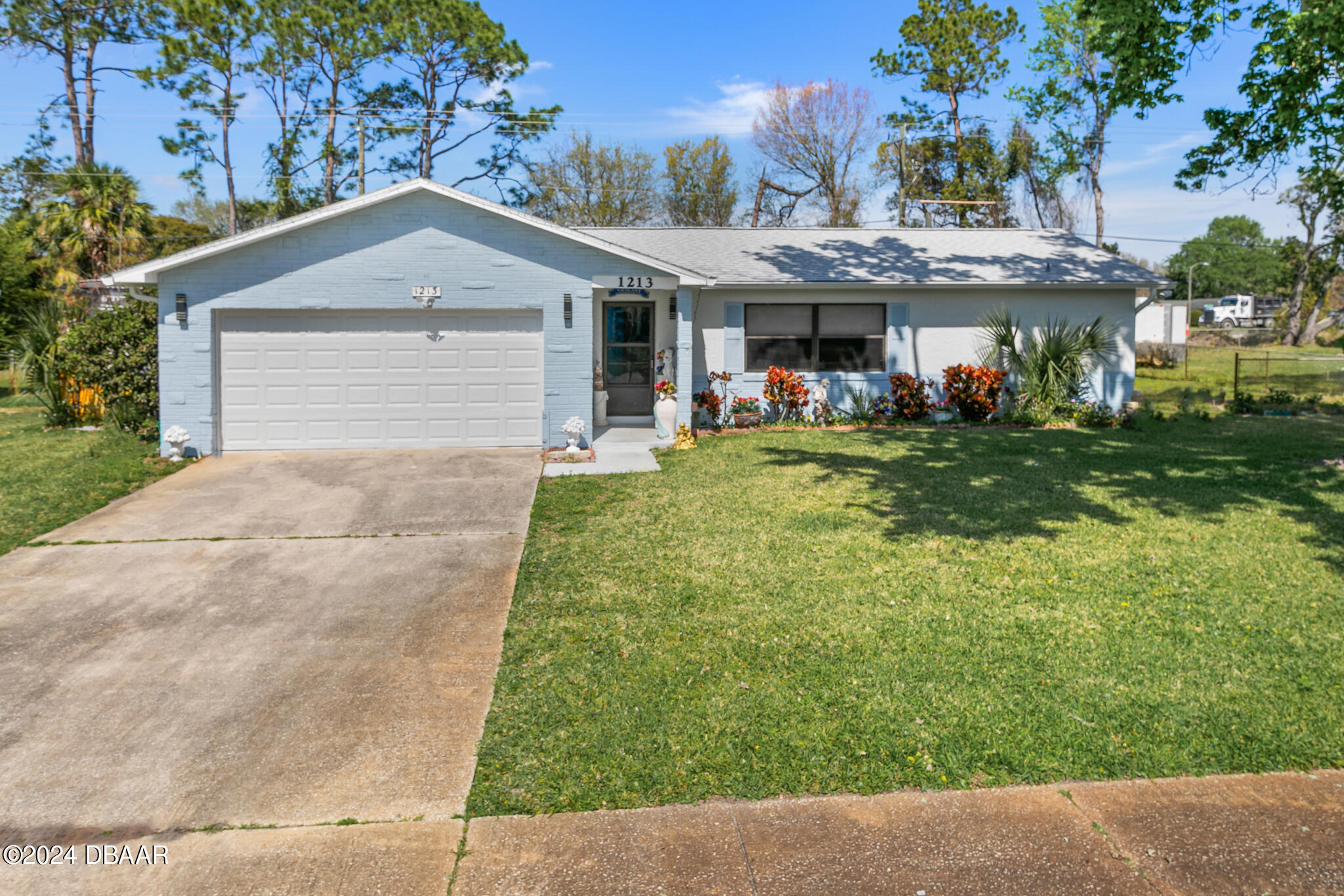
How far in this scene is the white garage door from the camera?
12.8 metres

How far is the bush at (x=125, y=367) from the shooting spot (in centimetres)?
1366

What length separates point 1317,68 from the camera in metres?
11.7

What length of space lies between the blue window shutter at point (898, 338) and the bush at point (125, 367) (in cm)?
1228

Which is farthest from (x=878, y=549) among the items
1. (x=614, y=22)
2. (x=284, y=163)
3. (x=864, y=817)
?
(x=284, y=163)

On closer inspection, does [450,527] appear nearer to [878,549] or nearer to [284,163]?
[878,549]

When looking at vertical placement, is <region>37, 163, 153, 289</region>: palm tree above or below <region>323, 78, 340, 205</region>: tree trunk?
below

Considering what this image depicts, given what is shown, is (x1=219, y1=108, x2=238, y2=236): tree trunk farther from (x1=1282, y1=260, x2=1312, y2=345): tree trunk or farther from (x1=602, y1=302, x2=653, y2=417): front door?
(x1=1282, y1=260, x2=1312, y2=345): tree trunk

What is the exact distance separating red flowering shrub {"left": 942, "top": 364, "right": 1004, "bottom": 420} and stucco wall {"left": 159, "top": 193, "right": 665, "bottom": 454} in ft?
19.6

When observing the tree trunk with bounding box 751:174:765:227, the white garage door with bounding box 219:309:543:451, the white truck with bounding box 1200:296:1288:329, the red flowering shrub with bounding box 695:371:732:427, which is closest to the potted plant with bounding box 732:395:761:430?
the red flowering shrub with bounding box 695:371:732:427

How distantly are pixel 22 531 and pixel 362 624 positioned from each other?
15.7 ft

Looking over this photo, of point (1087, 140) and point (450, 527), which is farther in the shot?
point (1087, 140)

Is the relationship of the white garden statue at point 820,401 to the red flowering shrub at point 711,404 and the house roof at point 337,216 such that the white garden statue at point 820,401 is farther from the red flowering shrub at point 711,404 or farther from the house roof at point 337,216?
the house roof at point 337,216
